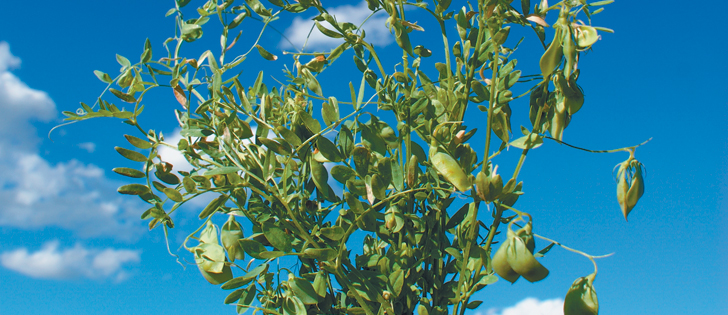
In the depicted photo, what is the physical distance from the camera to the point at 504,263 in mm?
621

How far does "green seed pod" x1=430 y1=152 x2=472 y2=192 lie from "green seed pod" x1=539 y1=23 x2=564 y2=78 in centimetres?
16

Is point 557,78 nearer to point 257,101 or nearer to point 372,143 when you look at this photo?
point 372,143

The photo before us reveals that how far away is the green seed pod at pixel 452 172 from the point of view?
25.3 inches

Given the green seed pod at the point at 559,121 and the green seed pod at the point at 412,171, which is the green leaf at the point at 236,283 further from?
the green seed pod at the point at 559,121

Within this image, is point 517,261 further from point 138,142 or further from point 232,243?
point 138,142

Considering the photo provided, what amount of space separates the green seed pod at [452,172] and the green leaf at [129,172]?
449 mm

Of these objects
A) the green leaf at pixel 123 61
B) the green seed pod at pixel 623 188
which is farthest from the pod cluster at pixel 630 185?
the green leaf at pixel 123 61

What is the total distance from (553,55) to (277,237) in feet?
1.42

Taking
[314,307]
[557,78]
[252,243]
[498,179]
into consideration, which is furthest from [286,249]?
[557,78]

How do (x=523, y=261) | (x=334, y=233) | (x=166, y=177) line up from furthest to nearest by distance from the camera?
1. (x=166, y=177)
2. (x=334, y=233)
3. (x=523, y=261)

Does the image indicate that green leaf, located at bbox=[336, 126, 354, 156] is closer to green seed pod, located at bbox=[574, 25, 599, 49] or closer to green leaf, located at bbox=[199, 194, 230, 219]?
green leaf, located at bbox=[199, 194, 230, 219]

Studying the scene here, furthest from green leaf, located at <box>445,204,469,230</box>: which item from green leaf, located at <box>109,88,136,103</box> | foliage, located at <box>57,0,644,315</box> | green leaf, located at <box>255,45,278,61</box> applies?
green leaf, located at <box>109,88,136,103</box>

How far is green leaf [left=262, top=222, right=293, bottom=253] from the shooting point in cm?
70

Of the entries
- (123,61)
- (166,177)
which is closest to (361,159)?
(166,177)
